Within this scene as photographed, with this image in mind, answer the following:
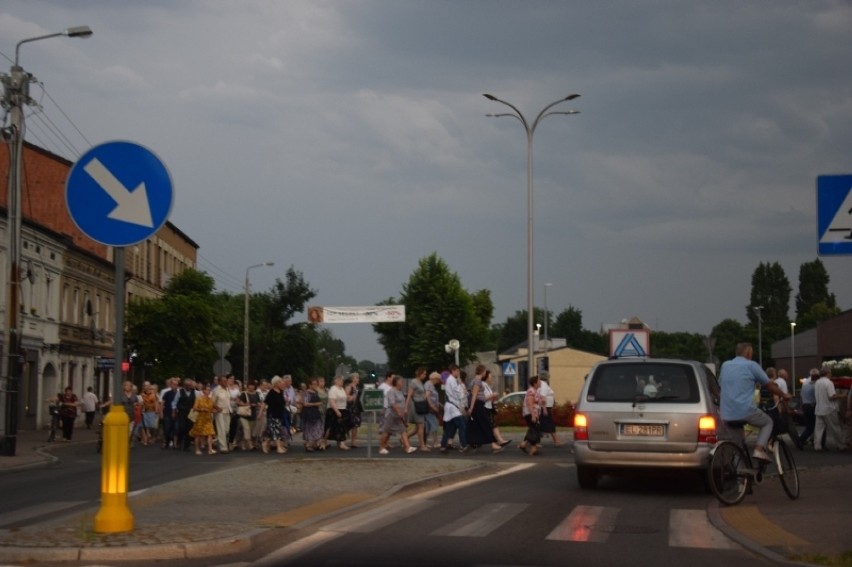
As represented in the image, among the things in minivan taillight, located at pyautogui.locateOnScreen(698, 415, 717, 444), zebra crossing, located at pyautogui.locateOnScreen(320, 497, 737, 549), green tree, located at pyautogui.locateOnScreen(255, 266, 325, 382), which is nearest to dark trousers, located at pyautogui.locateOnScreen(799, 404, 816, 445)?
minivan taillight, located at pyautogui.locateOnScreen(698, 415, 717, 444)

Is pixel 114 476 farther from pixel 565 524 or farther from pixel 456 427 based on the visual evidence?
pixel 456 427

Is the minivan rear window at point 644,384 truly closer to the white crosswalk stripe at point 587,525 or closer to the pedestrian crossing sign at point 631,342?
the white crosswalk stripe at point 587,525

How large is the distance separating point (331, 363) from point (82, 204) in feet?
577

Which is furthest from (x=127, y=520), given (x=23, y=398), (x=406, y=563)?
(x=23, y=398)

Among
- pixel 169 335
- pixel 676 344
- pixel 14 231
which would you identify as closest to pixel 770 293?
pixel 676 344

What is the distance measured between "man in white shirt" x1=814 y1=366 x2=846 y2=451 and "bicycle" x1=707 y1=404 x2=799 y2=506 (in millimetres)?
13008

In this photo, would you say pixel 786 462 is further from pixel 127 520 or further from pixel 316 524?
pixel 127 520

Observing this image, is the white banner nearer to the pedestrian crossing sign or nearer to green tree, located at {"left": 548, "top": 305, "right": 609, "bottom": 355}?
the pedestrian crossing sign

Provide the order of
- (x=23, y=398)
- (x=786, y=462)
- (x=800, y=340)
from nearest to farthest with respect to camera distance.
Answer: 1. (x=786, y=462)
2. (x=23, y=398)
3. (x=800, y=340)

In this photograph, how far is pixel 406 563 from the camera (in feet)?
29.7

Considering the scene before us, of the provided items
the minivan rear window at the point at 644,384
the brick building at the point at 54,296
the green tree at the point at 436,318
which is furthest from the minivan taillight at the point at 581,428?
the green tree at the point at 436,318

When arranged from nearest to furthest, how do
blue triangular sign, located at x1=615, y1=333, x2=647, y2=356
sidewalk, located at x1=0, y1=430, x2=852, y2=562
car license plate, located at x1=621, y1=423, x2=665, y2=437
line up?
sidewalk, located at x1=0, y1=430, x2=852, y2=562
car license plate, located at x1=621, y1=423, x2=665, y2=437
blue triangular sign, located at x1=615, y1=333, x2=647, y2=356

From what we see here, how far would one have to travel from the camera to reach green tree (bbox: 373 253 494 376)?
81750 mm

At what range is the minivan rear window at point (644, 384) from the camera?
1519 cm
